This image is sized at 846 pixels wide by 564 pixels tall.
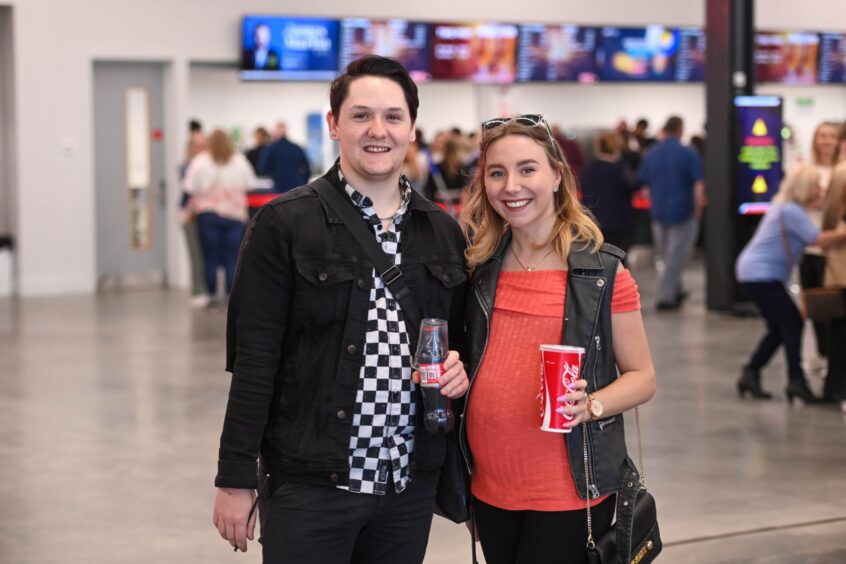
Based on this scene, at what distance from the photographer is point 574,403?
2629 mm

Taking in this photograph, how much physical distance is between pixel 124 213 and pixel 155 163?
0.70 metres

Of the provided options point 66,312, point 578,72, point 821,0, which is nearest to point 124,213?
point 66,312

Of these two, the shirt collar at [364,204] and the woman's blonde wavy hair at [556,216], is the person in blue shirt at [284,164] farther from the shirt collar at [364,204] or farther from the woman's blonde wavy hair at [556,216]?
the shirt collar at [364,204]

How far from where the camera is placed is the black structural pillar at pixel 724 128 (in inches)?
449

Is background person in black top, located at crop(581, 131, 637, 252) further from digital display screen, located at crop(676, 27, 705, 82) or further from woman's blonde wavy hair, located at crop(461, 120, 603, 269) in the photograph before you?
woman's blonde wavy hair, located at crop(461, 120, 603, 269)

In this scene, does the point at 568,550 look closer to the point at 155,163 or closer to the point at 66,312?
the point at 66,312

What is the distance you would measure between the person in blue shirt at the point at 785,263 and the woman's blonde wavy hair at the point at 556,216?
4705 millimetres

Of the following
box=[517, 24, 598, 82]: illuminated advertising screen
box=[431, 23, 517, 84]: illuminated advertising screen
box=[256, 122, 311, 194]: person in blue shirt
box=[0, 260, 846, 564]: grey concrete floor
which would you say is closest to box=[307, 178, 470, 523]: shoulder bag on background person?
box=[0, 260, 846, 564]: grey concrete floor

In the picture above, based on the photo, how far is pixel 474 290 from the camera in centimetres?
284

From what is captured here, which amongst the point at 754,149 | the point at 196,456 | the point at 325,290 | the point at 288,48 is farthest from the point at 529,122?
the point at 288,48

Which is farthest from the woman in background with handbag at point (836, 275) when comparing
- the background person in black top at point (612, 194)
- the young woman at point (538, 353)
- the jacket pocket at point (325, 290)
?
the jacket pocket at point (325, 290)

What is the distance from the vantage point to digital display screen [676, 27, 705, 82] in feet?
57.1

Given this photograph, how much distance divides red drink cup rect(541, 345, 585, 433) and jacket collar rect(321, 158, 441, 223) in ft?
1.32

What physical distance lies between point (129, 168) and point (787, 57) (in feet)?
30.5
